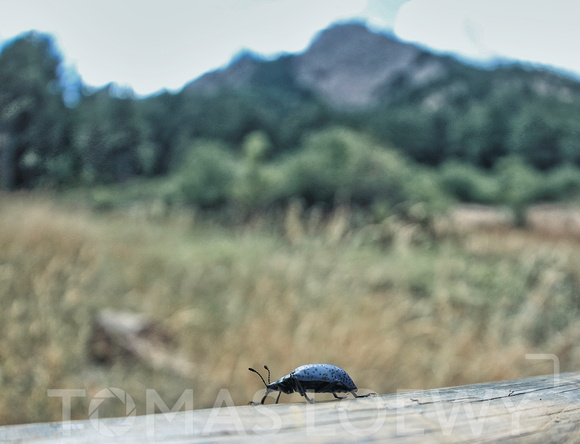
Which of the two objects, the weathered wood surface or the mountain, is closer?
the weathered wood surface

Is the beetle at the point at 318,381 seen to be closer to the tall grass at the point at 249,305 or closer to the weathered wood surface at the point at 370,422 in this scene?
the weathered wood surface at the point at 370,422

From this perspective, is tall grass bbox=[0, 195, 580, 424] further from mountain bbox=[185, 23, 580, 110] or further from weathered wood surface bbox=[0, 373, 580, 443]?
mountain bbox=[185, 23, 580, 110]

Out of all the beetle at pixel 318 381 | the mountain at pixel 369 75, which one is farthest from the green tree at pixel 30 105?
the mountain at pixel 369 75

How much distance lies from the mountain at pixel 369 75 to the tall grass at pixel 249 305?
1.91 metres

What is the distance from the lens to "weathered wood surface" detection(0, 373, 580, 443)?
33cm

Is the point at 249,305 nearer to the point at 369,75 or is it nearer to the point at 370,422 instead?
the point at 370,422

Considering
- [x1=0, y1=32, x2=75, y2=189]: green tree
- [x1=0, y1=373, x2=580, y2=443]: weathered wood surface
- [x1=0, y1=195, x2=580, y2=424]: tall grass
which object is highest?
[x1=0, y1=32, x2=75, y2=189]: green tree

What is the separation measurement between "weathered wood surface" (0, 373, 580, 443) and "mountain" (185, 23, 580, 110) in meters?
4.65

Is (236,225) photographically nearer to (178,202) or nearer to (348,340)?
(178,202)

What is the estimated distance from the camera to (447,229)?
566 centimetres

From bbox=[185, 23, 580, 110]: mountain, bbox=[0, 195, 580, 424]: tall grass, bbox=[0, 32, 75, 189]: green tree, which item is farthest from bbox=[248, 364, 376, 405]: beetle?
bbox=[185, 23, 580, 110]: mountain

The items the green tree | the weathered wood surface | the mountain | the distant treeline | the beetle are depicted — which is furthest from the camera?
the mountain

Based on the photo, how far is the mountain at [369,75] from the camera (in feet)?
19.7

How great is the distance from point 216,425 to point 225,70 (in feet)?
19.0
